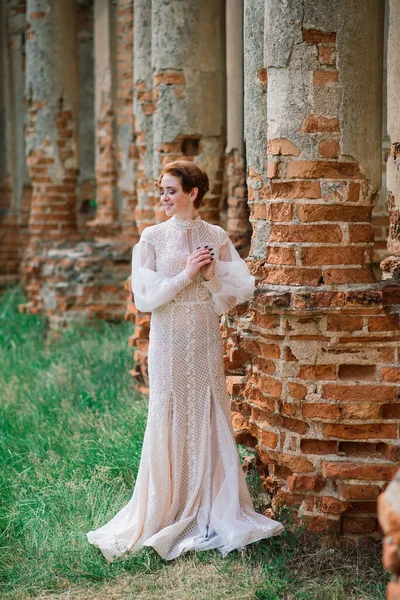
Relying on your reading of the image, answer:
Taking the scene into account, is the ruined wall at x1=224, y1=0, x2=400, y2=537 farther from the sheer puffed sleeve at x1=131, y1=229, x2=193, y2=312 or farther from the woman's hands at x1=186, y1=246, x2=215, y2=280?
the sheer puffed sleeve at x1=131, y1=229, x2=193, y2=312

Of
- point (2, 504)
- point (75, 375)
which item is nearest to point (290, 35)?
point (2, 504)

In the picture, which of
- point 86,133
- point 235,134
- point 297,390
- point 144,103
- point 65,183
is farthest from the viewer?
point 86,133

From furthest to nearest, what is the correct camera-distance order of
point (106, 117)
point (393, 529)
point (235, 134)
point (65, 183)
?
1. point (65, 183)
2. point (106, 117)
3. point (235, 134)
4. point (393, 529)

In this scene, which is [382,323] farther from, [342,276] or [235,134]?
[235,134]

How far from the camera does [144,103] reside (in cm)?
838

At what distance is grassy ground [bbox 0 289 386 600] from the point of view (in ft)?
13.0

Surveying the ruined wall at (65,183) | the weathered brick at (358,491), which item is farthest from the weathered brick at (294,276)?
the ruined wall at (65,183)

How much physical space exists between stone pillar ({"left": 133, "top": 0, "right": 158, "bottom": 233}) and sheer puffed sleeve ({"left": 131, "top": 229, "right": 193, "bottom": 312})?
368 centimetres

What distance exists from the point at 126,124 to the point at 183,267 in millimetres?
7083

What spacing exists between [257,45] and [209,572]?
114 inches

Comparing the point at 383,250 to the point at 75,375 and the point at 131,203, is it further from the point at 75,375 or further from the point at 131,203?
the point at 131,203

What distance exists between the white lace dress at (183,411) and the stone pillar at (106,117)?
294 inches

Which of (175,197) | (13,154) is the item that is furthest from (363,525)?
(13,154)

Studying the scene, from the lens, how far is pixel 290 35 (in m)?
4.36
